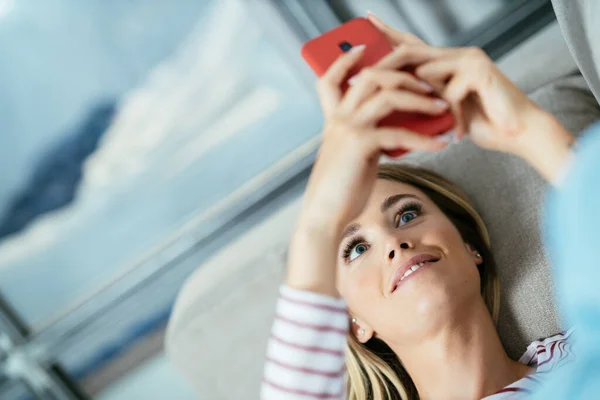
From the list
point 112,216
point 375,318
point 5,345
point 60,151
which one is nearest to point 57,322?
point 5,345

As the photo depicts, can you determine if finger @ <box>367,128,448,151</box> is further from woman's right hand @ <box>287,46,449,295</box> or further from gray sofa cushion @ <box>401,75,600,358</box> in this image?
gray sofa cushion @ <box>401,75,600,358</box>

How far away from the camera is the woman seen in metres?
0.64

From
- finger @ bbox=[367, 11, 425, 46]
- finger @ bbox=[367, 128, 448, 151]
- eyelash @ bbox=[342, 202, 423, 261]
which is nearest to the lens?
finger @ bbox=[367, 128, 448, 151]

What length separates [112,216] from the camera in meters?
1.37

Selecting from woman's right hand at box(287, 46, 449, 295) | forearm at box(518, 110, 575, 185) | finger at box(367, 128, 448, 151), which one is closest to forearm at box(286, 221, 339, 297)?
woman's right hand at box(287, 46, 449, 295)

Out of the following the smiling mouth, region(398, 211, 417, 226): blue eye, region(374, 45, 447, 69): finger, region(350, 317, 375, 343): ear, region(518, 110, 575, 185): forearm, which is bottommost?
region(350, 317, 375, 343): ear

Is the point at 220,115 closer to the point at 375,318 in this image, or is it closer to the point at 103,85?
the point at 103,85

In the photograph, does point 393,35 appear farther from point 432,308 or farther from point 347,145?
point 432,308

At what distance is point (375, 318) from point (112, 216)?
76cm

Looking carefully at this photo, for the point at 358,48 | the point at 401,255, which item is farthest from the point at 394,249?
the point at 358,48

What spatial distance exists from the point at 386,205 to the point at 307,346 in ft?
0.78

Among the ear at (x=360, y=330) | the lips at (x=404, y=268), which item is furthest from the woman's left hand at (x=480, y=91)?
the ear at (x=360, y=330)

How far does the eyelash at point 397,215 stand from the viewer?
814mm

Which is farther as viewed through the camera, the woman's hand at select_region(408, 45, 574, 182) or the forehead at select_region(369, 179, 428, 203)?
the forehead at select_region(369, 179, 428, 203)
